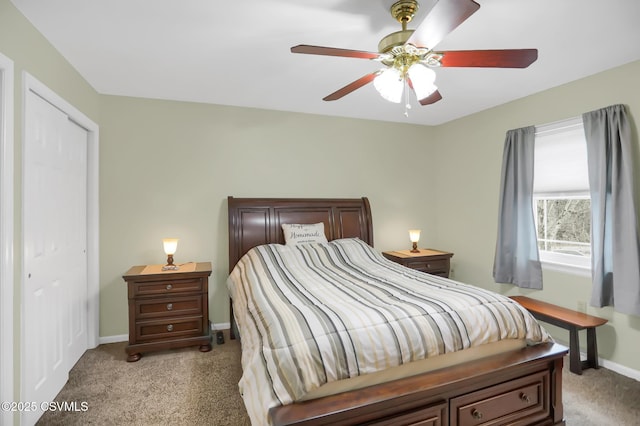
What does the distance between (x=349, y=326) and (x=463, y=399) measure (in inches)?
28.4

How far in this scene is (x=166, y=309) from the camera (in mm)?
2959

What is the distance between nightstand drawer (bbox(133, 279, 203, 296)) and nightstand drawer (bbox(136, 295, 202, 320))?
0.07 metres

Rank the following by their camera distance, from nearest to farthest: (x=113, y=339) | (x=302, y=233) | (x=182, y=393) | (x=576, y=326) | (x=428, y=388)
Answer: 1. (x=428, y=388)
2. (x=182, y=393)
3. (x=576, y=326)
4. (x=113, y=339)
5. (x=302, y=233)

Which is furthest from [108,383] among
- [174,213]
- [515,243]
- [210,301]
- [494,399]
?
[515,243]

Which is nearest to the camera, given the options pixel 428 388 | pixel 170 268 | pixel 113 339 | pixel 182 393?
pixel 428 388

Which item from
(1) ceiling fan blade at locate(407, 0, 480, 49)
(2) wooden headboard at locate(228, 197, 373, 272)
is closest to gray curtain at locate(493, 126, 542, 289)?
→ (2) wooden headboard at locate(228, 197, 373, 272)

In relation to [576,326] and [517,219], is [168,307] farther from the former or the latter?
[517,219]

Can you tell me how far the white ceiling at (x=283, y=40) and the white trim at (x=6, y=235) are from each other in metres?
0.55

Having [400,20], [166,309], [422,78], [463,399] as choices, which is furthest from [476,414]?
[166,309]

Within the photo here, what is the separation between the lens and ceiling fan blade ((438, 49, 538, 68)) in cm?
154

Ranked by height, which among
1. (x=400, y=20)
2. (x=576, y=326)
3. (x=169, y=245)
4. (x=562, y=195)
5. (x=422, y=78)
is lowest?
(x=576, y=326)

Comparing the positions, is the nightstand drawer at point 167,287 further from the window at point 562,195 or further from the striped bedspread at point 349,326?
the window at point 562,195

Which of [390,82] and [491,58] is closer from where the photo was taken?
[491,58]

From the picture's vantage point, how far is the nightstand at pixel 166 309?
2.86m
